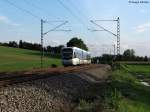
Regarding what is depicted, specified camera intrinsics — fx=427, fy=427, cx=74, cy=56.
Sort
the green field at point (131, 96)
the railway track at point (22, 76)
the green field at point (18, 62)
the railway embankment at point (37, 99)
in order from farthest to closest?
1. the green field at point (18, 62)
2. the railway track at point (22, 76)
3. the green field at point (131, 96)
4. the railway embankment at point (37, 99)

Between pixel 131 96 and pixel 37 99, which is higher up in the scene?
pixel 37 99

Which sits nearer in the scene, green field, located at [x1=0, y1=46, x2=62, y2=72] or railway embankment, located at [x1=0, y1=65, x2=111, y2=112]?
railway embankment, located at [x1=0, y1=65, x2=111, y2=112]

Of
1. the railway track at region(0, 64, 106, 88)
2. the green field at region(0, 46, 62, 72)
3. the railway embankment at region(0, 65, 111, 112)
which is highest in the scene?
the green field at region(0, 46, 62, 72)

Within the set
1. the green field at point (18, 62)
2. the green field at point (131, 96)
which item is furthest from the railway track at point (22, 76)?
the green field at point (18, 62)

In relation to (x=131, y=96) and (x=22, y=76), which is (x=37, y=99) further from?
(x=22, y=76)

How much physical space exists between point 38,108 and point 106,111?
319cm

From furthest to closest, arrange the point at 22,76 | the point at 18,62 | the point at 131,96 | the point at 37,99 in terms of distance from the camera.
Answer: the point at 18,62
the point at 22,76
the point at 131,96
the point at 37,99

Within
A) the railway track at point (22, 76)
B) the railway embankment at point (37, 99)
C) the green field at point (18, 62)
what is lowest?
the railway embankment at point (37, 99)

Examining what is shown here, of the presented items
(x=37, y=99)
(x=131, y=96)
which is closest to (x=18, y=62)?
(x=131, y=96)

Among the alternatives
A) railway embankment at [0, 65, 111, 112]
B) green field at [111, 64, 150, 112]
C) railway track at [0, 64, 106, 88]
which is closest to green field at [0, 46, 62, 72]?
railway track at [0, 64, 106, 88]

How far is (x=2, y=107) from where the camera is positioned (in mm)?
14750

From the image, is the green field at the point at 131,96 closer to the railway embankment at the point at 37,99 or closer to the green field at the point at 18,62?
the railway embankment at the point at 37,99

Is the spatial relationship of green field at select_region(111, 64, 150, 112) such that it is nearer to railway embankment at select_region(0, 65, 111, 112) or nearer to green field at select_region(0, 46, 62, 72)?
railway embankment at select_region(0, 65, 111, 112)

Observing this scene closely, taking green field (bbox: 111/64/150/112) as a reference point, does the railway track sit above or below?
above
